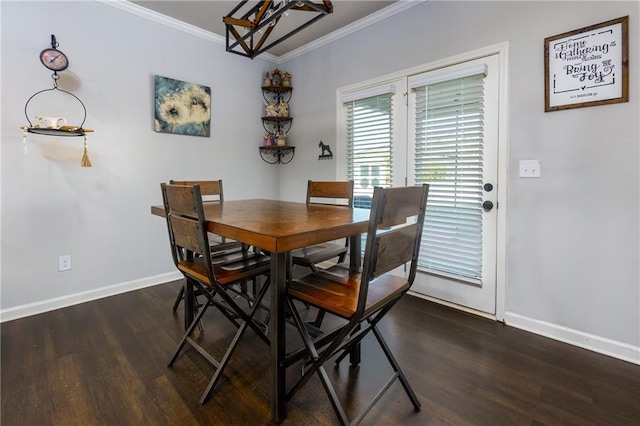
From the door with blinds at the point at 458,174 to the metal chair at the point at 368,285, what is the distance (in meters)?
1.19

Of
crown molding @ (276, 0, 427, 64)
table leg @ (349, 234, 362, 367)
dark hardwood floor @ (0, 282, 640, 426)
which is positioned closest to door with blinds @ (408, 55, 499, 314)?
dark hardwood floor @ (0, 282, 640, 426)

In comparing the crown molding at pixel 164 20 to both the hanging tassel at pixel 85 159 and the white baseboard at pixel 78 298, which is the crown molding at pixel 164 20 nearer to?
the hanging tassel at pixel 85 159

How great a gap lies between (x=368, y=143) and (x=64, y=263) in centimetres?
289

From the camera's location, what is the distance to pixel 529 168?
208cm

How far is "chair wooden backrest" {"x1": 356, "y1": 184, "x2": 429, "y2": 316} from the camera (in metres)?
1.08

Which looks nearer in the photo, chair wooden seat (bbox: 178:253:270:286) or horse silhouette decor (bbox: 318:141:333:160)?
chair wooden seat (bbox: 178:253:270:286)

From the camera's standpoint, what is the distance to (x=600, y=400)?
1447 mm

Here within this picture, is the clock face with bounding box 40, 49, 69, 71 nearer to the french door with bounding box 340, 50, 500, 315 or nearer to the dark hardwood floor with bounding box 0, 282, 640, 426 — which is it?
the dark hardwood floor with bounding box 0, 282, 640, 426

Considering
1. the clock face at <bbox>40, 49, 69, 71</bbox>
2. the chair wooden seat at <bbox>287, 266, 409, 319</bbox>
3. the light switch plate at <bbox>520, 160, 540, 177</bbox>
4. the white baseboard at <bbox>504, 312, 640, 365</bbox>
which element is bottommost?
the white baseboard at <bbox>504, 312, 640, 365</bbox>

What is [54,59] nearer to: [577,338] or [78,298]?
[78,298]

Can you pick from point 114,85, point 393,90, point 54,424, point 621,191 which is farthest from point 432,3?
point 54,424

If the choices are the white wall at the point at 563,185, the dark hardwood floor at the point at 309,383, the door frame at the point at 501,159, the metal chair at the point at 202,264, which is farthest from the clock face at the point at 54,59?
the door frame at the point at 501,159

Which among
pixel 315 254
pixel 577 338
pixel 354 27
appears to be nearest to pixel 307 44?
pixel 354 27

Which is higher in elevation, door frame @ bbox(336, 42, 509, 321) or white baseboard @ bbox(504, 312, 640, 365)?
door frame @ bbox(336, 42, 509, 321)
